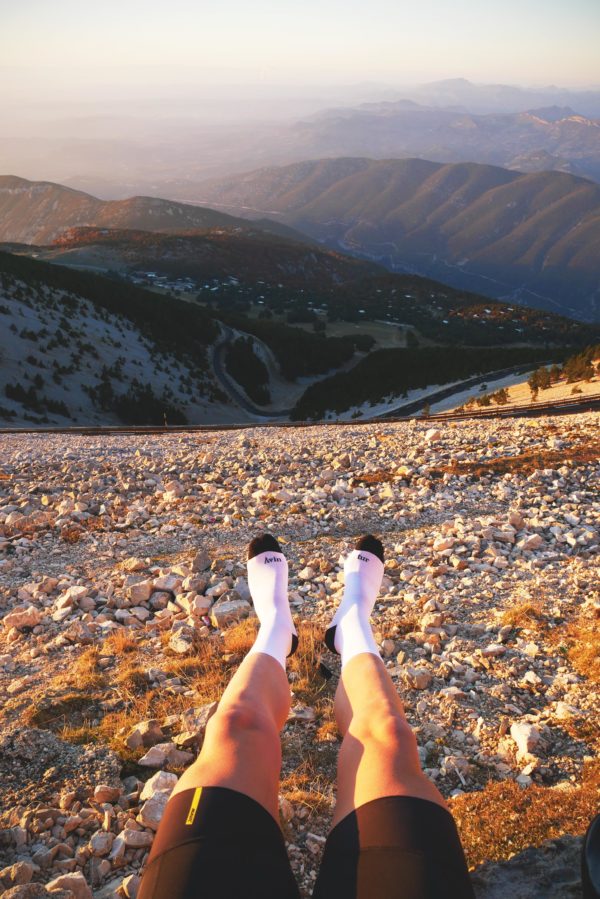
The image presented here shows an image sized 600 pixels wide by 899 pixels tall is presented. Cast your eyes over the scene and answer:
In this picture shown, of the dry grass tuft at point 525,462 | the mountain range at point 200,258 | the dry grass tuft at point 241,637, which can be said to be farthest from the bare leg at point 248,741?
the mountain range at point 200,258

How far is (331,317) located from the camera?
271ft

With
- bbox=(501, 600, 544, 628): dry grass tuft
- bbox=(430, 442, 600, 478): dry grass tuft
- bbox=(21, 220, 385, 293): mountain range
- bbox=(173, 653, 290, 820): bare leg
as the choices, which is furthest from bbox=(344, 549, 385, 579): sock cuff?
bbox=(21, 220, 385, 293): mountain range

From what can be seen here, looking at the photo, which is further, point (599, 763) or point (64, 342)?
point (64, 342)

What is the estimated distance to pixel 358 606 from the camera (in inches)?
165

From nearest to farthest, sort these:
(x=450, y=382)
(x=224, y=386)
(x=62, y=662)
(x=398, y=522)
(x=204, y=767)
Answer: (x=204, y=767), (x=62, y=662), (x=398, y=522), (x=450, y=382), (x=224, y=386)

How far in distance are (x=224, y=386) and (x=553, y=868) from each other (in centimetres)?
4516

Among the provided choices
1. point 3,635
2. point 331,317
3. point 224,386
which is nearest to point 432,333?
point 331,317

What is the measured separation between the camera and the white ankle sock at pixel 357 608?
3.62 meters

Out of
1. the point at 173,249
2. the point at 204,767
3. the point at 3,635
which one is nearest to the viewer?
the point at 204,767

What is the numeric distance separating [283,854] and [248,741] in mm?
527

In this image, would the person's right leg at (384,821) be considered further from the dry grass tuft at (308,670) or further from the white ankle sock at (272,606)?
the dry grass tuft at (308,670)

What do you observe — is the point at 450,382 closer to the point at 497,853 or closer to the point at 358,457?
the point at 358,457

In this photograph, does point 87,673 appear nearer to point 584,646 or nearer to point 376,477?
point 584,646

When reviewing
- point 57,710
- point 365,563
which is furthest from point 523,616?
point 57,710
